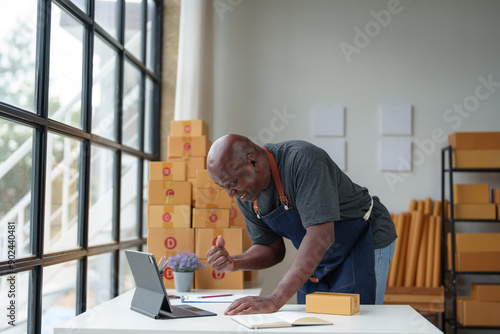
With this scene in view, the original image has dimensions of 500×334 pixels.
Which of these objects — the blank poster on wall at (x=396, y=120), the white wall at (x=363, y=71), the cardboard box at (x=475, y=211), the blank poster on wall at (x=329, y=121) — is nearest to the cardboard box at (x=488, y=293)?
the cardboard box at (x=475, y=211)

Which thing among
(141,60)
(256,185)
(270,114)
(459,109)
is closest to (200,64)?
(141,60)

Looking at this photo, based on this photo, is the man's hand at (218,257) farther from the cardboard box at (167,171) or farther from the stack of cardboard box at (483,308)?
the stack of cardboard box at (483,308)

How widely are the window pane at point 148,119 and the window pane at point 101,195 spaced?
92cm

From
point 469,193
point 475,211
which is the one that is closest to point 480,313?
point 475,211

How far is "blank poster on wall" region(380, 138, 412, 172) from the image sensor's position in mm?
4844

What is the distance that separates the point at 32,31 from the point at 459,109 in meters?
3.66

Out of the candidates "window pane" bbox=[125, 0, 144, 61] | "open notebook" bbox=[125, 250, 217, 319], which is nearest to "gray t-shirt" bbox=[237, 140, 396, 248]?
"open notebook" bbox=[125, 250, 217, 319]

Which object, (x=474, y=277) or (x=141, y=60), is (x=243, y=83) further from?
(x=474, y=277)

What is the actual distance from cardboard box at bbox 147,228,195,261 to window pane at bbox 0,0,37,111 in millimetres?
965

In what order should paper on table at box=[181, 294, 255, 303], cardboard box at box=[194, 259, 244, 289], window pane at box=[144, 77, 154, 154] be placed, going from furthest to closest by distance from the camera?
window pane at box=[144, 77, 154, 154], cardboard box at box=[194, 259, 244, 289], paper on table at box=[181, 294, 255, 303]

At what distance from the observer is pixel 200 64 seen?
4.49 meters

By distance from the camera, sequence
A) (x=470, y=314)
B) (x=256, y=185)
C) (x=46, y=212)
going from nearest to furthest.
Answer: (x=256, y=185), (x=46, y=212), (x=470, y=314)

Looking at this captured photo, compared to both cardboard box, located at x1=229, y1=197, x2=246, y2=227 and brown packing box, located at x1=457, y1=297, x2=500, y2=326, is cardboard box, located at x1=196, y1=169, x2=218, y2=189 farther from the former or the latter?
brown packing box, located at x1=457, y1=297, x2=500, y2=326

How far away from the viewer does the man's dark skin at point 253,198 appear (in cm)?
184
